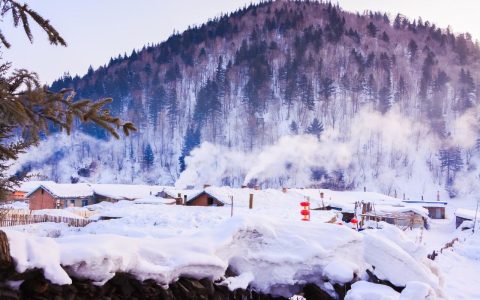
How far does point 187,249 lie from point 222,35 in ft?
599

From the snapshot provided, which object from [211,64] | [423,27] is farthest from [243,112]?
[423,27]

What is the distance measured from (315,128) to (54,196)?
73.9 m

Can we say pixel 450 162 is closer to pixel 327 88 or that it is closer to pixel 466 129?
pixel 466 129

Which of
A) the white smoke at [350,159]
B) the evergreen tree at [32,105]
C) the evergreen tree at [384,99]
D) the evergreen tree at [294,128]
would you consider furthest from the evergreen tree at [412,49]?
the evergreen tree at [32,105]

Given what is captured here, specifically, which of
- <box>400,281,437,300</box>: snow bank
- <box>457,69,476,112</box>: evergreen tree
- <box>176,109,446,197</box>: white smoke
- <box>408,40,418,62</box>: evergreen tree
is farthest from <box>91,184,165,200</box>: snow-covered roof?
<box>408,40,418,62</box>: evergreen tree

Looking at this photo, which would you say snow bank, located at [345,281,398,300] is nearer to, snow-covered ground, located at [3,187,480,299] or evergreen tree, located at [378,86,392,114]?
snow-covered ground, located at [3,187,480,299]

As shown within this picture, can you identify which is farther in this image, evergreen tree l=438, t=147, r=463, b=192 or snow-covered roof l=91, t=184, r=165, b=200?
evergreen tree l=438, t=147, r=463, b=192

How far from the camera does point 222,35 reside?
183m

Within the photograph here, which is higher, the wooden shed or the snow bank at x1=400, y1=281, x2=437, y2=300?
the snow bank at x1=400, y1=281, x2=437, y2=300

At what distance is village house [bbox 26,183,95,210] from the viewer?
54.1 metres

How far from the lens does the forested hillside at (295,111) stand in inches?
4190

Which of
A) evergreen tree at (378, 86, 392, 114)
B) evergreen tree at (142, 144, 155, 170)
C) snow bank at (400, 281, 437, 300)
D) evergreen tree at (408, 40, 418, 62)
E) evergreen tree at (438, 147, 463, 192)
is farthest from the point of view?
evergreen tree at (408, 40, 418, 62)

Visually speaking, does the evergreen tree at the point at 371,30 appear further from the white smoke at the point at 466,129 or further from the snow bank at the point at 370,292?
the snow bank at the point at 370,292

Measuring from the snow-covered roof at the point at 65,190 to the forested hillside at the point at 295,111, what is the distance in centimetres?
3413
